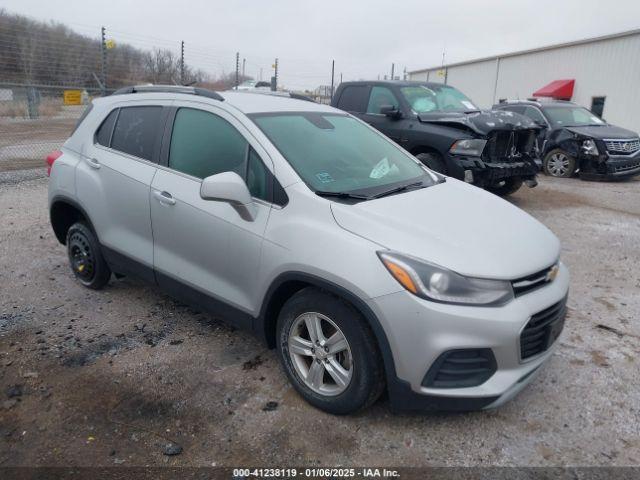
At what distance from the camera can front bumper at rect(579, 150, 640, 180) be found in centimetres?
1040

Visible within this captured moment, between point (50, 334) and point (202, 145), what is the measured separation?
1840 mm

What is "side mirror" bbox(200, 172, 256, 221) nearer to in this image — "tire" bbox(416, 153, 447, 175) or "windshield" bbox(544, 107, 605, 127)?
"tire" bbox(416, 153, 447, 175)

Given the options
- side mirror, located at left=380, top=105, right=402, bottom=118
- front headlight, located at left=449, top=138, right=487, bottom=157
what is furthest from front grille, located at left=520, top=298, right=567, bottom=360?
side mirror, located at left=380, top=105, right=402, bottom=118

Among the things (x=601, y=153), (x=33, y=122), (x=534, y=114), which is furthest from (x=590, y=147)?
(x=33, y=122)

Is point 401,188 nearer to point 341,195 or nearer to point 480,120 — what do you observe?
point 341,195

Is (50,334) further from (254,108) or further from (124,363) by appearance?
(254,108)

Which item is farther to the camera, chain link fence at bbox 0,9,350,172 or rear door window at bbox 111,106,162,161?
chain link fence at bbox 0,9,350,172

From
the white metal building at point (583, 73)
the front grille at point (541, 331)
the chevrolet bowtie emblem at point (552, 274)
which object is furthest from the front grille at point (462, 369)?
the white metal building at point (583, 73)

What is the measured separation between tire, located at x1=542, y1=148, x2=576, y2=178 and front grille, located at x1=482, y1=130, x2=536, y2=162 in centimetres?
374

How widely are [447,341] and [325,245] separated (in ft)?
2.59

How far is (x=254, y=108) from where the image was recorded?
3.46m

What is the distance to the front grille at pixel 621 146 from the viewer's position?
1034 cm

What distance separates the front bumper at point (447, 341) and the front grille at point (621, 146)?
937 centimetres

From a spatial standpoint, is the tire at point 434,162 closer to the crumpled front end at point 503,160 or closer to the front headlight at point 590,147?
the crumpled front end at point 503,160
